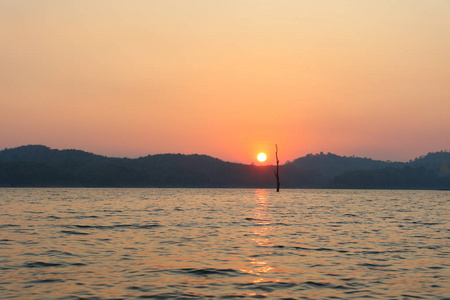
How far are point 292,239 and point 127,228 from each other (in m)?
14.1

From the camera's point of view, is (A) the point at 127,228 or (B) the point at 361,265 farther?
(A) the point at 127,228

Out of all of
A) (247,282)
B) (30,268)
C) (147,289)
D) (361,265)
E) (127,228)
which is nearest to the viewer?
(147,289)

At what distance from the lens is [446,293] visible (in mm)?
20172

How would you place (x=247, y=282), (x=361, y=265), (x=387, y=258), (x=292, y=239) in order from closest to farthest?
(x=247, y=282)
(x=361, y=265)
(x=387, y=258)
(x=292, y=239)

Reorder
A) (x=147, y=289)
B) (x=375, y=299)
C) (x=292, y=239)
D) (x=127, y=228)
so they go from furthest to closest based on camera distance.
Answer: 1. (x=127, y=228)
2. (x=292, y=239)
3. (x=147, y=289)
4. (x=375, y=299)

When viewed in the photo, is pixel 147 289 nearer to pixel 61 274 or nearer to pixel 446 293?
pixel 61 274

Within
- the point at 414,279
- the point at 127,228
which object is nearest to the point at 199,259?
the point at 414,279

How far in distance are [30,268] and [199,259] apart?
7.95 metres

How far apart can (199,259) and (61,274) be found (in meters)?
7.17

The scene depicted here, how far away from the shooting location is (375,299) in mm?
19141

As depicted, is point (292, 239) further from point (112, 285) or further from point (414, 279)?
point (112, 285)

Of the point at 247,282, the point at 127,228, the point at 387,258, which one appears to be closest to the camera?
the point at 247,282

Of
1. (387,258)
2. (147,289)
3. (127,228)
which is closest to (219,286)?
(147,289)

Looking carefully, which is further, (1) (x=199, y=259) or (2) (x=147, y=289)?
(1) (x=199, y=259)
